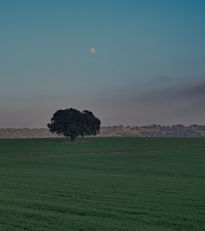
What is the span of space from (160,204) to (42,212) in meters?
4.95

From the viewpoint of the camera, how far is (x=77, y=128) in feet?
300

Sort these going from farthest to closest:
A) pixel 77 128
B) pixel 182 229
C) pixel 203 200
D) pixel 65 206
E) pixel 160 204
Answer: pixel 77 128 < pixel 203 200 < pixel 160 204 < pixel 65 206 < pixel 182 229

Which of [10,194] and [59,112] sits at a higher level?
[59,112]

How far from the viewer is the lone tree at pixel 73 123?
92000 mm

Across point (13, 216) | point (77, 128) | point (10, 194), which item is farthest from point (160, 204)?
point (77, 128)

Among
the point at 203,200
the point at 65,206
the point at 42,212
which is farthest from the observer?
the point at 203,200

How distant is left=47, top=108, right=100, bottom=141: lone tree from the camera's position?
302 feet

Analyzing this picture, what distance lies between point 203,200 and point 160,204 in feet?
7.71

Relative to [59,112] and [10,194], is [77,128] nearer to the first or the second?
[59,112]

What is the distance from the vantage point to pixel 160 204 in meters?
13.0

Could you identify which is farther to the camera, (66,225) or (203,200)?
(203,200)

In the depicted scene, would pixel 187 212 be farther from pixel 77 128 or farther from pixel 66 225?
pixel 77 128

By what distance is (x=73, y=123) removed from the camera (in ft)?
301

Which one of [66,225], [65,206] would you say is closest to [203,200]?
[65,206]
